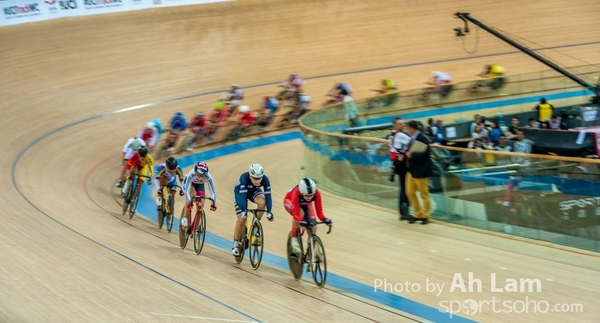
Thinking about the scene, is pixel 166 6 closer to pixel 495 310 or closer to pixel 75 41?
Answer: pixel 75 41

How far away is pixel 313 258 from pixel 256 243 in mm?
860

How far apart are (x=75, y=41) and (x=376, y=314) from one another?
51.8ft

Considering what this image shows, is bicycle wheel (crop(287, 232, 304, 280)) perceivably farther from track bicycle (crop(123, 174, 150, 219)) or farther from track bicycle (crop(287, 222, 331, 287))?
track bicycle (crop(123, 174, 150, 219))

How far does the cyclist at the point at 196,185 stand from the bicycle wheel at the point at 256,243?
723mm

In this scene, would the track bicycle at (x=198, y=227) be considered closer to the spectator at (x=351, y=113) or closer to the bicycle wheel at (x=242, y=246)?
the bicycle wheel at (x=242, y=246)

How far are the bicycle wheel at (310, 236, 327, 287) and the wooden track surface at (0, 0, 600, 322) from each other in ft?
0.37

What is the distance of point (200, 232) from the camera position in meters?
8.73

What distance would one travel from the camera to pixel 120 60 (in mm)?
20172

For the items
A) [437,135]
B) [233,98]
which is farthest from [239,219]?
[233,98]

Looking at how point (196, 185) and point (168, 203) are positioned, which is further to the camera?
point (168, 203)

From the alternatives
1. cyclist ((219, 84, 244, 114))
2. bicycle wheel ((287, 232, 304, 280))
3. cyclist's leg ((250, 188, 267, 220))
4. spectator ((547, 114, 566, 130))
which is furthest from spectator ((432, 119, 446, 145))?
cyclist ((219, 84, 244, 114))

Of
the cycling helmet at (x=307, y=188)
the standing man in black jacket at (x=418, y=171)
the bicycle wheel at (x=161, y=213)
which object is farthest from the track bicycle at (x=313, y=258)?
the bicycle wheel at (x=161, y=213)

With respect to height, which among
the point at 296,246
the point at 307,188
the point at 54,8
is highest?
the point at 54,8

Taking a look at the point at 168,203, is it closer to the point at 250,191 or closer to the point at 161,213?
the point at 161,213
